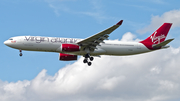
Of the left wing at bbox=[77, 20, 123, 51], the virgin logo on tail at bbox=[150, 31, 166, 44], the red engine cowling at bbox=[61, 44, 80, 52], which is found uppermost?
the virgin logo on tail at bbox=[150, 31, 166, 44]

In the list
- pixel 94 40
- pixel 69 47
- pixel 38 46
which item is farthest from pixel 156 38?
pixel 38 46

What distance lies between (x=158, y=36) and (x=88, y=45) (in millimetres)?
15420

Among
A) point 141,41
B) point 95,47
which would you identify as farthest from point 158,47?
point 95,47

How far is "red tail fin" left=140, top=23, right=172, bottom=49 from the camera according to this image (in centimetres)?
6121

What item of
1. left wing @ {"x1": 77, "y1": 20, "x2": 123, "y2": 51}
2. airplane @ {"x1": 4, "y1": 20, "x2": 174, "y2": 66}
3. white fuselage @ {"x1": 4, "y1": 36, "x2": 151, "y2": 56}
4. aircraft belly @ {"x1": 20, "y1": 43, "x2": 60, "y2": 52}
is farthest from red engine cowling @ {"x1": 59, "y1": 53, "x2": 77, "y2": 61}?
aircraft belly @ {"x1": 20, "y1": 43, "x2": 60, "y2": 52}

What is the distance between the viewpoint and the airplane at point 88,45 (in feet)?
175

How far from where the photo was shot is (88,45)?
182ft

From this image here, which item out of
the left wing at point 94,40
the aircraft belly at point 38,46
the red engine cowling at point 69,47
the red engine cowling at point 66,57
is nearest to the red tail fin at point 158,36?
the left wing at point 94,40

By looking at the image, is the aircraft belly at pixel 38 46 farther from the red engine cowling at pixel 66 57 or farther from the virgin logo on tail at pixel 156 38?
the virgin logo on tail at pixel 156 38

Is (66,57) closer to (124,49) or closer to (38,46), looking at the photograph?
(38,46)

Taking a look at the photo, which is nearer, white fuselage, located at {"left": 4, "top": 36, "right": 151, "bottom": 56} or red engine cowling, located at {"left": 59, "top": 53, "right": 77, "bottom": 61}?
white fuselage, located at {"left": 4, "top": 36, "right": 151, "bottom": 56}

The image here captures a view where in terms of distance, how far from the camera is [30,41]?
53.5 meters

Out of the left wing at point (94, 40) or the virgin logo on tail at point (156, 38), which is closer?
the left wing at point (94, 40)

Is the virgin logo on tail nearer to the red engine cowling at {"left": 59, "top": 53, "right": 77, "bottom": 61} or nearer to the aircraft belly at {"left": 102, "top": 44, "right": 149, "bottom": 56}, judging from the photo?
the aircraft belly at {"left": 102, "top": 44, "right": 149, "bottom": 56}
